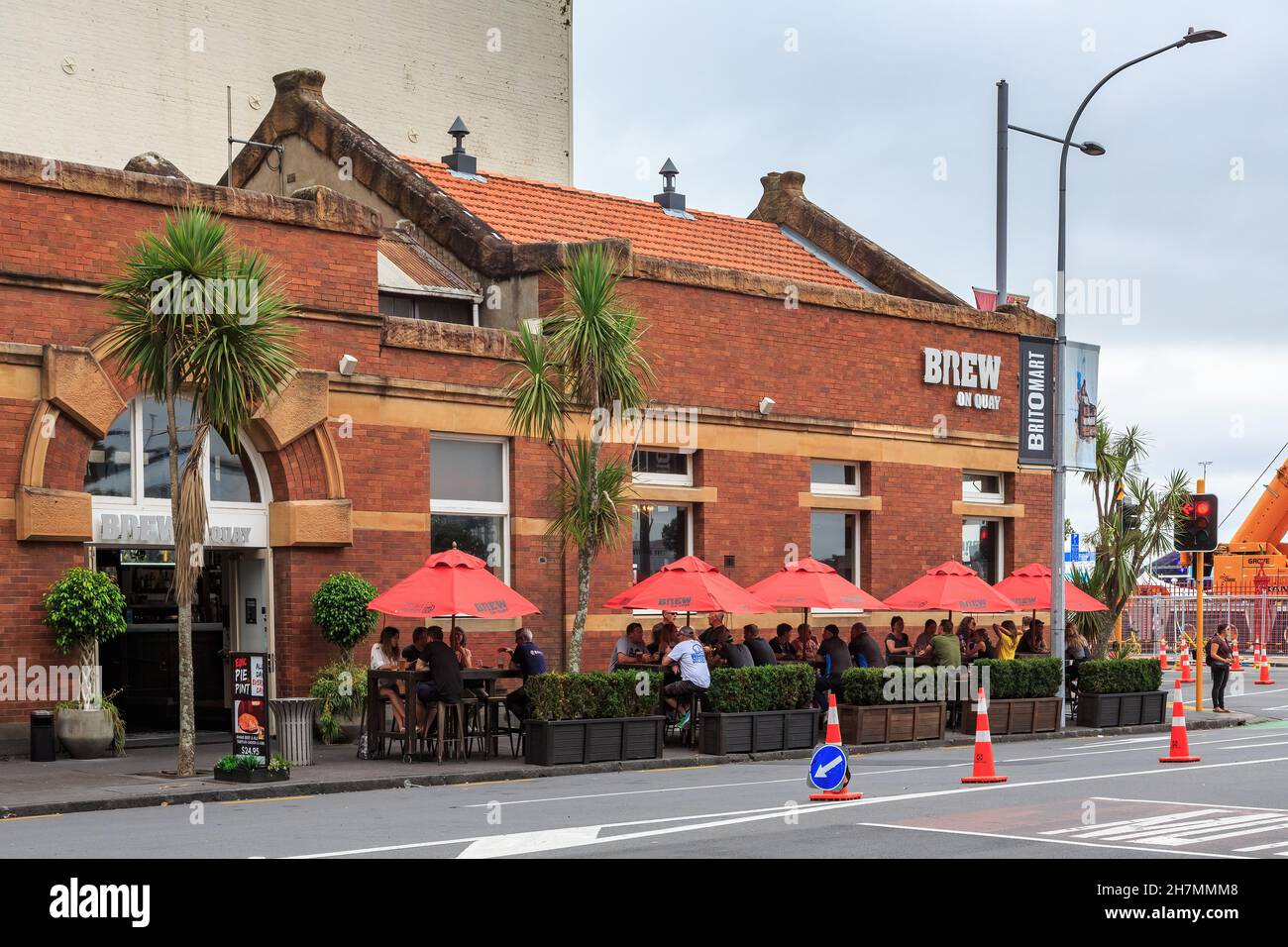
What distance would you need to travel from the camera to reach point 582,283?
21000 mm

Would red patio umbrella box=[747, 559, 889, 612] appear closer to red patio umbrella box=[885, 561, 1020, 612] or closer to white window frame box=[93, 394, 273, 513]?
red patio umbrella box=[885, 561, 1020, 612]

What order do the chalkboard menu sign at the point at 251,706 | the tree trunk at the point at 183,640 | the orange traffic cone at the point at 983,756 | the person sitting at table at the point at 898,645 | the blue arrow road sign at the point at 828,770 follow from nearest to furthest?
1. the blue arrow road sign at the point at 828,770
2. the orange traffic cone at the point at 983,756
3. the chalkboard menu sign at the point at 251,706
4. the tree trunk at the point at 183,640
5. the person sitting at table at the point at 898,645

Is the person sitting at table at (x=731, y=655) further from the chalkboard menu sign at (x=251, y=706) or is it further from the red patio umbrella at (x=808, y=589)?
the chalkboard menu sign at (x=251, y=706)

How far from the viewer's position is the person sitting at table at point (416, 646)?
2092cm

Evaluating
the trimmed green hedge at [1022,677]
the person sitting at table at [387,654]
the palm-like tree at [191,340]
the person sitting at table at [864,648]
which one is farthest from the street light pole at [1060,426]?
the palm-like tree at [191,340]

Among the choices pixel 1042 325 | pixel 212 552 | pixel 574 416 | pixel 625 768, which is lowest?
pixel 625 768

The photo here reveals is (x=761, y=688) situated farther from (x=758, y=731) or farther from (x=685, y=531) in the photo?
(x=685, y=531)

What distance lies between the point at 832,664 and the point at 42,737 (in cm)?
1095

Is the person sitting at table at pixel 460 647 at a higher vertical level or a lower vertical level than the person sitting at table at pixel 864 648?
higher

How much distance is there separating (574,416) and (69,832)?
43.4ft

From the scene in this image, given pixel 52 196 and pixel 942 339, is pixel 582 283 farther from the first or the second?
pixel 942 339

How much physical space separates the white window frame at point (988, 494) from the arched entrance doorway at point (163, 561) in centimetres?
1475

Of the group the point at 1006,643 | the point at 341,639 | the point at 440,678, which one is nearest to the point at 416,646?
the point at 440,678

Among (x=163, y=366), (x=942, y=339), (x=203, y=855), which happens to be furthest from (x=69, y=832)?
(x=942, y=339)
